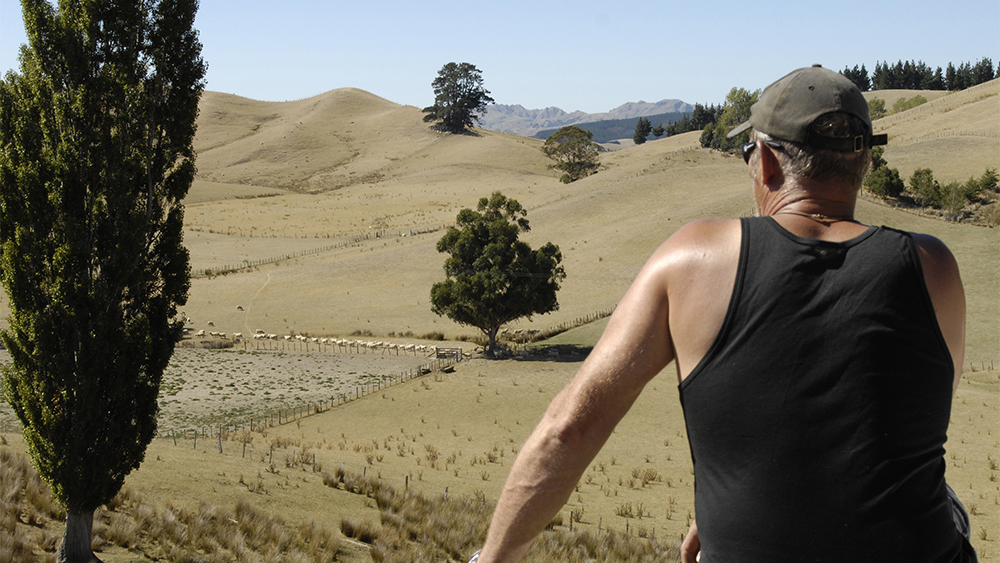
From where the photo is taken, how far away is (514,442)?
2617 cm

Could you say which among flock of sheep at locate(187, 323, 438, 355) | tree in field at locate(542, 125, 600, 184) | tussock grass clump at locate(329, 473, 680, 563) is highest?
tree in field at locate(542, 125, 600, 184)

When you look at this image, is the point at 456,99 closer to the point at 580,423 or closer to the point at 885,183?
the point at 885,183

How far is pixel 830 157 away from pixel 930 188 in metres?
69.9

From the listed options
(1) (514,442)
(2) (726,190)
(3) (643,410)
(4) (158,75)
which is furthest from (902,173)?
(4) (158,75)

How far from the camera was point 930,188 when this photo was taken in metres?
61.3

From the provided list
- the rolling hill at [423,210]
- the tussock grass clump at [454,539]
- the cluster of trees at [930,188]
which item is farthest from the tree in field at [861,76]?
the tussock grass clump at [454,539]

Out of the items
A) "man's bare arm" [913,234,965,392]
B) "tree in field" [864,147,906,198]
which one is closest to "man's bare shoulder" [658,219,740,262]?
"man's bare arm" [913,234,965,392]

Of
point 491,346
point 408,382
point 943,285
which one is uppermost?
point 943,285

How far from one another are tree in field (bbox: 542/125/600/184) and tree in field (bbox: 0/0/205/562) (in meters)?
97.2

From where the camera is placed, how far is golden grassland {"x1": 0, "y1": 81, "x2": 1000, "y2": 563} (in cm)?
1363

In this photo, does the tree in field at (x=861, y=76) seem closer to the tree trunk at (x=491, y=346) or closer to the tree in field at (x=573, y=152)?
the tree in field at (x=573, y=152)

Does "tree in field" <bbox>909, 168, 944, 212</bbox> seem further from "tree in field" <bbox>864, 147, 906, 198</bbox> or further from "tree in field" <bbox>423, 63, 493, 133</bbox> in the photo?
"tree in field" <bbox>423, 63, 493, 133</bbox>

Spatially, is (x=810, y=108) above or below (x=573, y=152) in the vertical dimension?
below

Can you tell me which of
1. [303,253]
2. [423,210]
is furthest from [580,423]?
[423,210]
